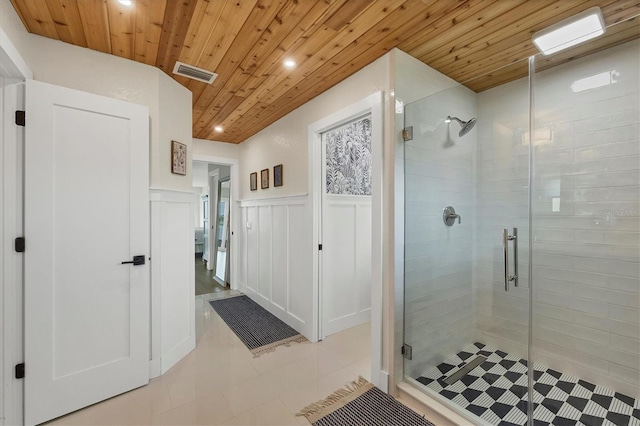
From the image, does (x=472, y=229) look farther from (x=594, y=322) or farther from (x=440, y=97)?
(x=440, y=97)

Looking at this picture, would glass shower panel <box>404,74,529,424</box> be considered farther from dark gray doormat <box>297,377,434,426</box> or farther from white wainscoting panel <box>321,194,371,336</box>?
white wainscoting panel <box>321,194,371,336</box>

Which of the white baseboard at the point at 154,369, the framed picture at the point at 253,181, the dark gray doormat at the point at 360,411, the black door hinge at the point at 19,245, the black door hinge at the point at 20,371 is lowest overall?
the dark gray doormat at the point at 360,411

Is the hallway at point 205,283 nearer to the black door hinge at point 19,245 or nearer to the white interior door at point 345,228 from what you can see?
the white interior door at point 345,228

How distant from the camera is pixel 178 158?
7.88ft

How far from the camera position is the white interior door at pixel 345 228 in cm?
287

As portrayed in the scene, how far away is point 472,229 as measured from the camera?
97.1 inches

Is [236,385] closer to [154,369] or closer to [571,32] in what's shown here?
[154,369]

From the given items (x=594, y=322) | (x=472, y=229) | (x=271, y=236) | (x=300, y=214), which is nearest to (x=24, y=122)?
(x=300, y=214)

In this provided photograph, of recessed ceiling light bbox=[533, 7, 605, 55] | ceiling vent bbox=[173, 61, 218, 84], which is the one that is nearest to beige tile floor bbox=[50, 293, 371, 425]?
ceiling vent bbox=[173, 61, 218, 84]

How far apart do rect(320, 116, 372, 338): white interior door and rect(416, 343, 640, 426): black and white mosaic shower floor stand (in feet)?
3.55

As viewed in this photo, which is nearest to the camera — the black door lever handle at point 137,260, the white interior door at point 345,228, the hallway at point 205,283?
the black door lever handle at point 137,260

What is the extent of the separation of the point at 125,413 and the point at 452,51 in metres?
3.31

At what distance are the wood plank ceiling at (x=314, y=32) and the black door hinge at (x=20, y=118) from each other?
54 cm

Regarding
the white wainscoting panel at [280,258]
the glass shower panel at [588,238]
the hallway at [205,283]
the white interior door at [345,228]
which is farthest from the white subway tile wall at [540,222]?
the hallway at [205,283]
